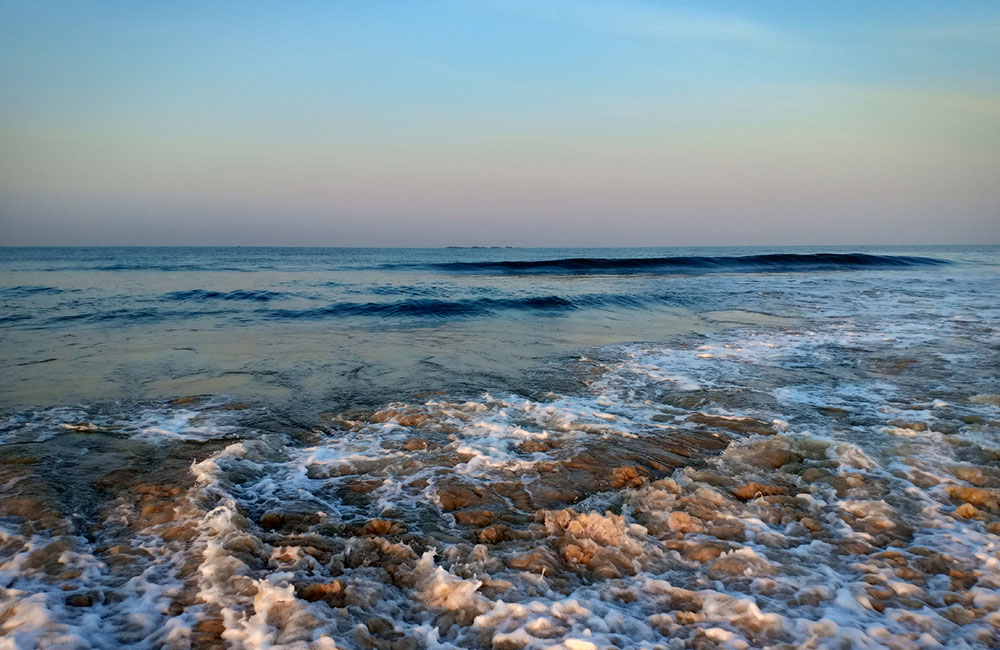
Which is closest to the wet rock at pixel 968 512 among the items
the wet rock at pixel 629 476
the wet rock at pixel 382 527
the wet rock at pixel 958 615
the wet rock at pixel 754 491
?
the wet rock at pixel 754 491

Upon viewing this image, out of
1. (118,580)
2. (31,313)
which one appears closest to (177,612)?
(118,580)

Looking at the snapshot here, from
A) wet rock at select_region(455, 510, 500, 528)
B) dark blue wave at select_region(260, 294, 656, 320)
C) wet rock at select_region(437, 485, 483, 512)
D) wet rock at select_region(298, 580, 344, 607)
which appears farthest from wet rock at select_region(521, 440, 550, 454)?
dark blue wave at select_region(260, 294, 656, 320)

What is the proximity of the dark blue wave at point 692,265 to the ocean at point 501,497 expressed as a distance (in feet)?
73.2

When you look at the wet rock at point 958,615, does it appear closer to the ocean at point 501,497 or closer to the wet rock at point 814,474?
the ocean at point 501,497

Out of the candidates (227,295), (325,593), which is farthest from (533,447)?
(227,295)

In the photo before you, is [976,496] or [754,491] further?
[754,491]

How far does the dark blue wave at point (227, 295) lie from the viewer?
1602cm

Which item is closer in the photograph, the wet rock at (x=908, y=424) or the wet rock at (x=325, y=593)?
the wet rock at (x=325, y=593)

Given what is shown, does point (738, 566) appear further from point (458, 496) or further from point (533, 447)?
point (533, 447)

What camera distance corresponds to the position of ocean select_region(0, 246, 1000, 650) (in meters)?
2.29

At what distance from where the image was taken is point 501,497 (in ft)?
11.4

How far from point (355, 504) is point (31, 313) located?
12.8m

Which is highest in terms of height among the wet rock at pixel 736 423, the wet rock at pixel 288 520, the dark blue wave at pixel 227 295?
the dark blue wave at pixel 227 295

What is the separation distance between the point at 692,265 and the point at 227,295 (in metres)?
25.2
